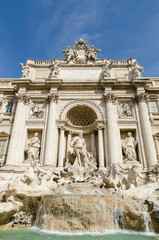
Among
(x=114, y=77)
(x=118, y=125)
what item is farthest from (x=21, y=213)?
(x=114, y=77)

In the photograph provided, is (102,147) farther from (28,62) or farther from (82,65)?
(28,62)

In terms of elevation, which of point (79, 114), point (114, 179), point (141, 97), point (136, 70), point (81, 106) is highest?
point (136, 70)

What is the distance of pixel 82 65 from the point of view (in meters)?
18.5

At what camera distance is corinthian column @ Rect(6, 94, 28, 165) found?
13.7 meters

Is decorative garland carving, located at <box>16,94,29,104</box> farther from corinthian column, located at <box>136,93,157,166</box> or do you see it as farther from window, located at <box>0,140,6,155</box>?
corinthian column, located at <box>136,93,157,166</box>

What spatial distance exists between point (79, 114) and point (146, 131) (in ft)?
21.1

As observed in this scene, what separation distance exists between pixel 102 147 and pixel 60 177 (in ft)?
14.6

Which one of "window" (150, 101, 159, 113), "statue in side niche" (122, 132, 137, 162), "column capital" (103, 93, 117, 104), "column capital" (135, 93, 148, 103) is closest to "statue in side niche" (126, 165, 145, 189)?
"statue in side niche" (122, 132, 137, 162)

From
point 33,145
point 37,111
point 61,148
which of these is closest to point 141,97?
point 61,148

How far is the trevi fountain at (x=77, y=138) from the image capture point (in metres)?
8.32

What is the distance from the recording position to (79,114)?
17188 mm

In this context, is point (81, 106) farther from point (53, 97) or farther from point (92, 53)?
point (92, 53)

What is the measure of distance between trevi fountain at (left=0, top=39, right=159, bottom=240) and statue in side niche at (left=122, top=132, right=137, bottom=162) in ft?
0.27

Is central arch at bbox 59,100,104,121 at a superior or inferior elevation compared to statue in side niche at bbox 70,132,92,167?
superior
